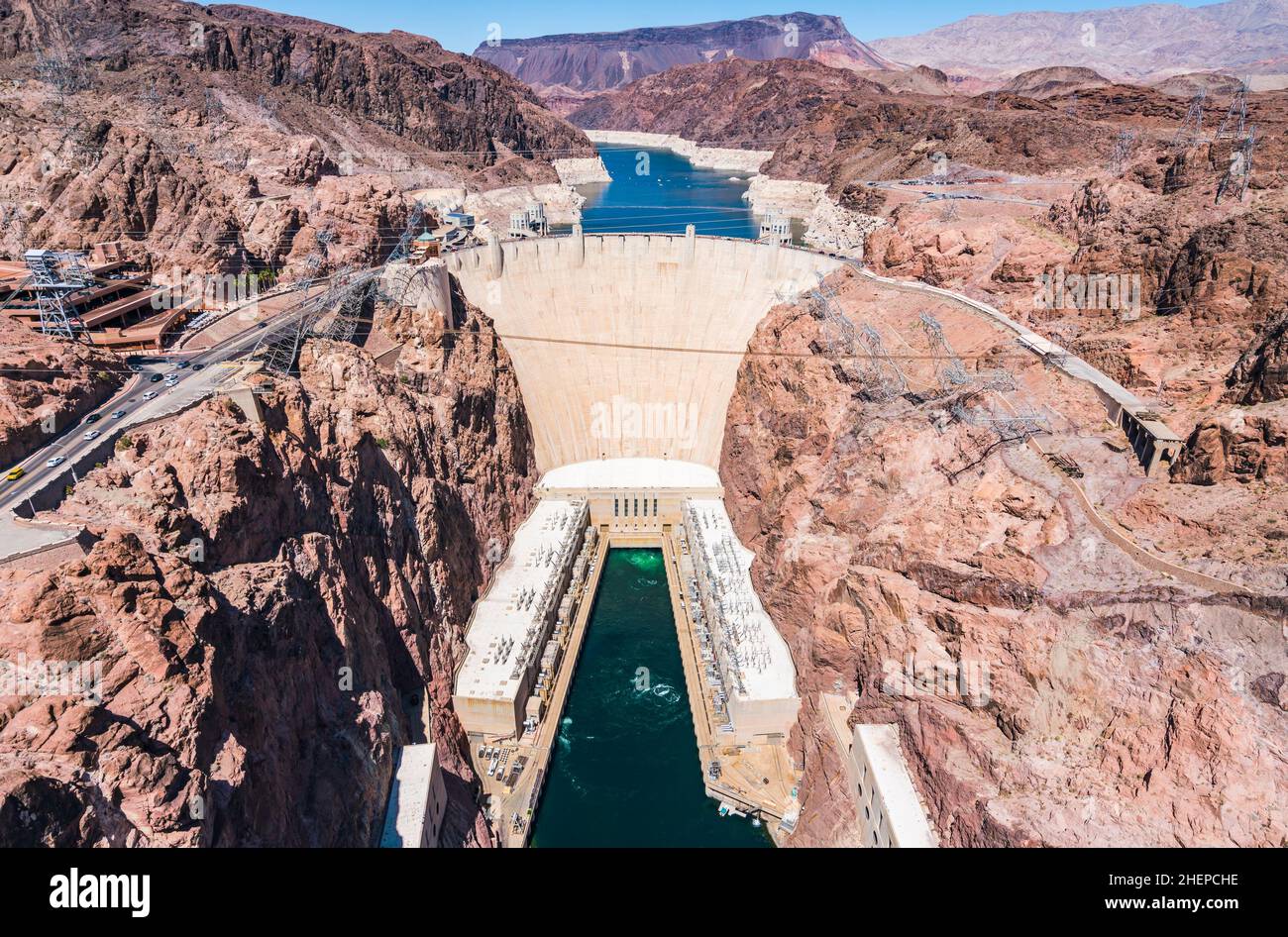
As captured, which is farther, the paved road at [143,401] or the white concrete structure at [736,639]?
the white concrete structure at [736,639]

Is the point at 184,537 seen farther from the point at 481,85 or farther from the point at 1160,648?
the point at 481,85

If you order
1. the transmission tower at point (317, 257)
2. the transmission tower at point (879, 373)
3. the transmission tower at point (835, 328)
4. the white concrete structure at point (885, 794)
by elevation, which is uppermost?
the transmission tower at point (317, 257)

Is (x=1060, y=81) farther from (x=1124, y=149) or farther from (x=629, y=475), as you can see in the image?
(x=629, y=475)

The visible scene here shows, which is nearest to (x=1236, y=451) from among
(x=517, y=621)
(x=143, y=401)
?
(x=517, y=621)

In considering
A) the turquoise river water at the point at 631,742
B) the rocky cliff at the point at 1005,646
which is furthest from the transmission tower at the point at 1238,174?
the turquoise river water at the point at 631,742

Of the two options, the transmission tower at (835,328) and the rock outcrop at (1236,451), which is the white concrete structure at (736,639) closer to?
the transmission tower at (835,328)

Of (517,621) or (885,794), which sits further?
(517,621)

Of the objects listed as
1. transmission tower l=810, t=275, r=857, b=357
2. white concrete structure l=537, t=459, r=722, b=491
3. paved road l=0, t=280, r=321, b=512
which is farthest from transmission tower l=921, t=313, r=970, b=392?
paved road l=0, t=280, r=321, b=512
